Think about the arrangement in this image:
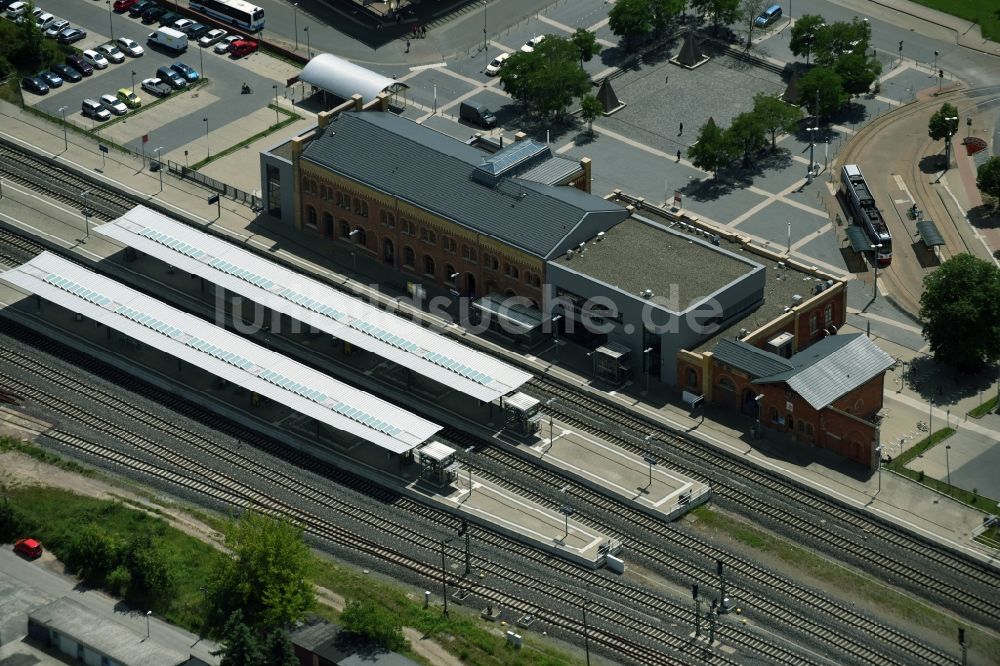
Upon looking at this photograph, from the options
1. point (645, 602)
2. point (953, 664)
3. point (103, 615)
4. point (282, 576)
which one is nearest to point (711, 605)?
point (645, 602)

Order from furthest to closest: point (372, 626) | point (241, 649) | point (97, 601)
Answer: point (97, 601)
point (372, 626)
point (241, 649)

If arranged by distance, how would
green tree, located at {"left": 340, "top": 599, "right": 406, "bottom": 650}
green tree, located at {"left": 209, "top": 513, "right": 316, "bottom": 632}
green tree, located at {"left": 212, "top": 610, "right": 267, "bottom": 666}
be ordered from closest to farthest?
green tree, located at {"left": 212, "top": 610, "right": 267, "bottom": 666}, green tree, located at {"left": 340, "top": 599, "right": 406, "bottom": 650}, green tree, located at {"left": 209, "top": 513, "right": 316, "bottom": 632}

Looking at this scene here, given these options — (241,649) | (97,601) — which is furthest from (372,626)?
(97,601)

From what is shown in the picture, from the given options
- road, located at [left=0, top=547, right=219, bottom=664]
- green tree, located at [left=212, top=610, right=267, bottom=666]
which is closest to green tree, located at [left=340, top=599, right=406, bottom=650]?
green tree, located at [left=212, top=610, right=267, bottom=666]

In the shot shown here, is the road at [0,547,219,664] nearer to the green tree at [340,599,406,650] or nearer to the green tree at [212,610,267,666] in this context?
the green tree at [212,610,267,666]

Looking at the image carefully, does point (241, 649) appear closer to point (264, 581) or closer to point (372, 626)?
point (264, 581)
